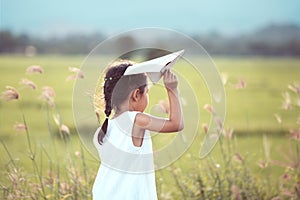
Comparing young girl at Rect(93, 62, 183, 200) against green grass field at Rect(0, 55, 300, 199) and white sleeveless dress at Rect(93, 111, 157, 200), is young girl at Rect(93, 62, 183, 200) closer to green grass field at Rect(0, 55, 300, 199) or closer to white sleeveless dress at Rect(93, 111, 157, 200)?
white sleeveless dress at Rect(93, 111, 157, 200)

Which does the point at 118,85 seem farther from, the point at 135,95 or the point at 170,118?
the point at 170,118

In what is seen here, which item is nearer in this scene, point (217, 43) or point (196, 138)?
point (196, 138)

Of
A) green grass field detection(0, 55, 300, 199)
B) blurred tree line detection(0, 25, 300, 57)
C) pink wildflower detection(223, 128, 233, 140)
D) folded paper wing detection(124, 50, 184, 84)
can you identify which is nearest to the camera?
folded paper wing detection(124, 50, 184, 84)

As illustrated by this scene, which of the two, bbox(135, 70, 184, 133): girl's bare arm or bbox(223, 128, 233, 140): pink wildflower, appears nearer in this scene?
bbox(135, 70, 184, 133): girl's bare arm

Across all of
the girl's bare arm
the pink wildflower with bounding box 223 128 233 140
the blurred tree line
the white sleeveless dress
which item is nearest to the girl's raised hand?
the girl's bare arm

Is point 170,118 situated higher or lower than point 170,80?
lower

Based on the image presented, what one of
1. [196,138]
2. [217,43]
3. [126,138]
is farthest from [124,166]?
[217,43]

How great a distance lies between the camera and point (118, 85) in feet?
6.71

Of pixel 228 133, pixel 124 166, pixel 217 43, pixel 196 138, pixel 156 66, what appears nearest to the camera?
pixel 156 66

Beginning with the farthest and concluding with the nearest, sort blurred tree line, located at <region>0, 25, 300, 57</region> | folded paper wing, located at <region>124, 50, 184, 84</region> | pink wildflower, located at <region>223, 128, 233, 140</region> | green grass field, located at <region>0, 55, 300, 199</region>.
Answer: blurred tree line, located at <region>0, 25, 300, 57</region>, green grass field, located at <region>0, 55, 300, 199</region>, pink wildflower, located at <region>223, 128, 233, 140</region>, folded paper wing, located at <region>124, 50, 184, 84</region>

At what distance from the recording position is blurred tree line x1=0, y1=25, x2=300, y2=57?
11.5 m

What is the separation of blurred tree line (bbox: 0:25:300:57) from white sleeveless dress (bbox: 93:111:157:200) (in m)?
9.02

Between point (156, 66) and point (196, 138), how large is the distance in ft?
11.6

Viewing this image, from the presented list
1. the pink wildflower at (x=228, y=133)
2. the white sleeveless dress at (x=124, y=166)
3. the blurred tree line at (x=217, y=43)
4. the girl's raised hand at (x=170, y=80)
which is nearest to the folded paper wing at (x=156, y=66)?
the girl's raised hand at (x=170, y=80)
